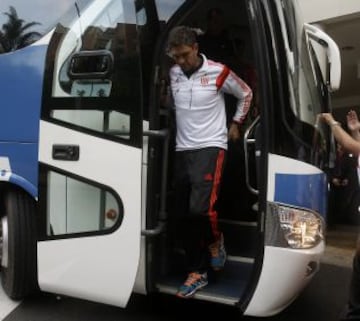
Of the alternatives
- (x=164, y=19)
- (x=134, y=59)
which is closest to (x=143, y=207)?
(x=134, y=59)

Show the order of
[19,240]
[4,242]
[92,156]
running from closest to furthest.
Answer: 1. [92,156]
2. [19,240]
3. [4,242]

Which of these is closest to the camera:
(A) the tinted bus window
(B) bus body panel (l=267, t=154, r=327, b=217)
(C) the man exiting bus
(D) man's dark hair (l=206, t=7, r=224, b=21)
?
(B) bus body panel (l=267, t=154, r=327, b=217)

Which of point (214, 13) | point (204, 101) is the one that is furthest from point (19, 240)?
point (214, 13)

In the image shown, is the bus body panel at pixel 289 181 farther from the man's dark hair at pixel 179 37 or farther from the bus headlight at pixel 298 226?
the man's dark hair at pixel 179 37

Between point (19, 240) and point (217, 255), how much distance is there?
1.49 metres

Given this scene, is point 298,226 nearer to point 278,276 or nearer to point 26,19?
point 278,276

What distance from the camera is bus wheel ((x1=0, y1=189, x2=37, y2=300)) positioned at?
4.34 meters

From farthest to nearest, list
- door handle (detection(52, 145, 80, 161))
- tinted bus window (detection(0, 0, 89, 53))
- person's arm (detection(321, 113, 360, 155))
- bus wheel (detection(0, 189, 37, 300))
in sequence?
1. bus wheel (detection(0, 189, 37, 300))
2. tinted bus window (detection(0, 0, 89, 53))
3. door handle (detection(52, 145, 80, 161))
4. person's arm (detection(321, 113, 360, 155))

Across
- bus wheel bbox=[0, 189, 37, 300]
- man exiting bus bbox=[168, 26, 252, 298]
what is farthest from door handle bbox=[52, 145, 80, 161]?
man exiting bus bbox=[168, 26, 252, 298]

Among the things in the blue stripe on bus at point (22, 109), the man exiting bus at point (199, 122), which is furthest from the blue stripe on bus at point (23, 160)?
the man exiting bus at point (199, 122)

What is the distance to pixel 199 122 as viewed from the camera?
3988 millimetres

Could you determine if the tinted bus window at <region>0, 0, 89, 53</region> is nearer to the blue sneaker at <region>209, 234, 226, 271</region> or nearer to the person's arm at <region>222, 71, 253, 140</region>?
the person's arm at <region>222, 71, 253, 140</region>

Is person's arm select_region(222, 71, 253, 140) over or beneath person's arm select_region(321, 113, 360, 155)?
over

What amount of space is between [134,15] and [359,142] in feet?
5.53
